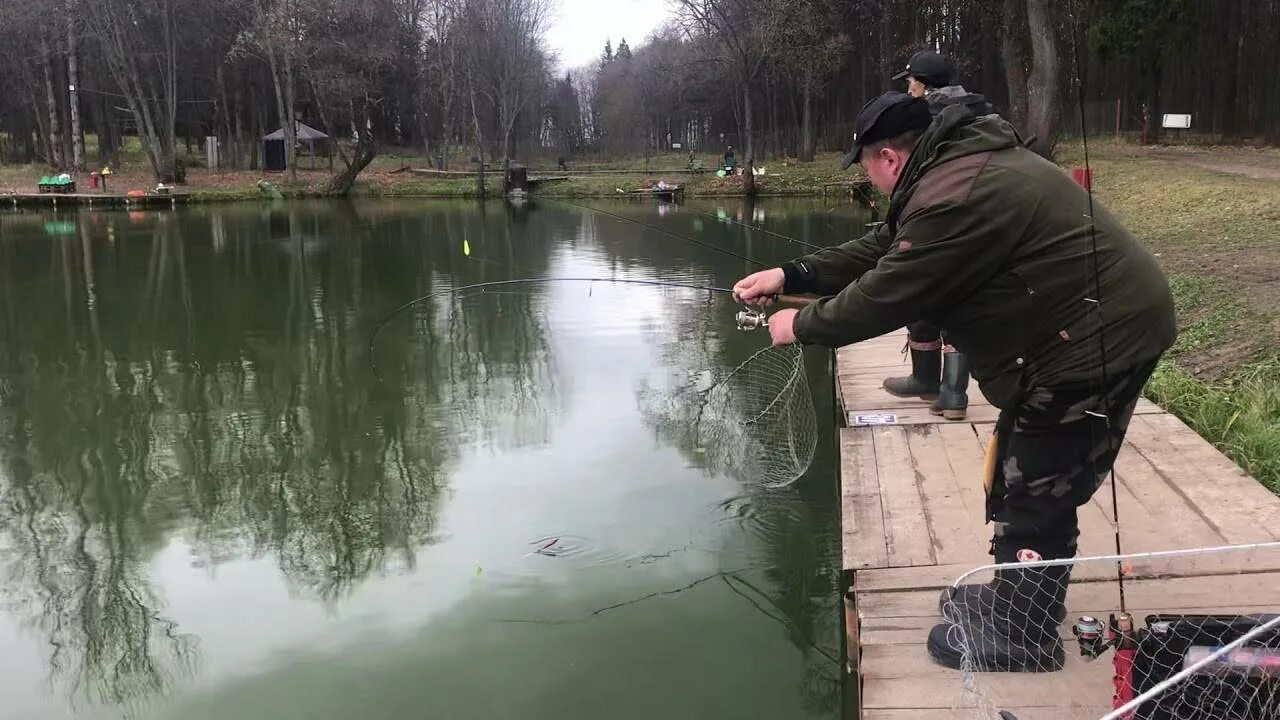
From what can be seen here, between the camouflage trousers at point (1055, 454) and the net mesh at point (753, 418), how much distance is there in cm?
245

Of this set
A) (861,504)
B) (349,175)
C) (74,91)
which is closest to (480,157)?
(349,175)

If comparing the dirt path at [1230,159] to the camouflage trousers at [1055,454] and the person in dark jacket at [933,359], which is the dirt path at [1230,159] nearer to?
the person in dark jacket at [933,359]

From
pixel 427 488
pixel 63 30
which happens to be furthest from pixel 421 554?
pixel 63 30

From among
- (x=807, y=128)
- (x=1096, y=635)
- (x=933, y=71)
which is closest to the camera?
(x=1096, y=635)

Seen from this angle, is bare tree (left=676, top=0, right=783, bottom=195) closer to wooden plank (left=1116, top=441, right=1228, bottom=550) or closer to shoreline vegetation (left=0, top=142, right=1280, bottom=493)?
shoreline vegetation (left=0, top=142, right=1280, bottom=493)

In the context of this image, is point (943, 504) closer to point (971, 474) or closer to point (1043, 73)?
point (971, 474)

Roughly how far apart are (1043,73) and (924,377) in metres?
12.7

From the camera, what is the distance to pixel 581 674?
3898mm

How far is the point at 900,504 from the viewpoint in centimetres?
402

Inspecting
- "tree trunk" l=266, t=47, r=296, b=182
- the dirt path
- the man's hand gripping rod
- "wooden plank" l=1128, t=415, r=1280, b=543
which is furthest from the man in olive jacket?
"tree trunk" l=266, t=47, r=296, b=182

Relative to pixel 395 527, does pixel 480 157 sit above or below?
above

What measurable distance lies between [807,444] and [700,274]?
311 inches

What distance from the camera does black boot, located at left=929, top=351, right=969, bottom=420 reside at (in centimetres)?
508

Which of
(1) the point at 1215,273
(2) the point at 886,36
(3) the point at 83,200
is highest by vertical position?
(2) the point at 886,36
